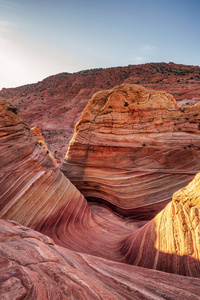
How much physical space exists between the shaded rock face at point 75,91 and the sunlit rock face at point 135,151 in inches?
737

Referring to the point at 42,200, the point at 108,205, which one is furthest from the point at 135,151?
the point at 42,200

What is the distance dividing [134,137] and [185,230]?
4.71m

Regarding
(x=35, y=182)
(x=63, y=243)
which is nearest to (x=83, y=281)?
(x=63, y=243)

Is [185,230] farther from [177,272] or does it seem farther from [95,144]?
[95,144]

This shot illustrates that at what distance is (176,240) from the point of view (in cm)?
279

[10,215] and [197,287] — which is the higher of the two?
[197,287]

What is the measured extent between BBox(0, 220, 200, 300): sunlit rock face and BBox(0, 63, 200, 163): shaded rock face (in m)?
23.7

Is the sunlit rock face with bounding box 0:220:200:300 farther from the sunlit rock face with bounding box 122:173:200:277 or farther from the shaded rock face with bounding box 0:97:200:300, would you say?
the sunlit rock face with bounding box 122:173:200:277

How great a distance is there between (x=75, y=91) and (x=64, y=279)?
178ft

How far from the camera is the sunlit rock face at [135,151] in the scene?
612 cm

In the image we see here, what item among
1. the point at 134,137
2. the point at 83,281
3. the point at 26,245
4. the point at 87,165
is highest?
the point at 134,137

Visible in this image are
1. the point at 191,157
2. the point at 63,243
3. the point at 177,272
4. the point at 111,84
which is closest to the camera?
the point at 177,272

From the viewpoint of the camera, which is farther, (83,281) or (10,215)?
(10,215)

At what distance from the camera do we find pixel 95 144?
7.34 metres
